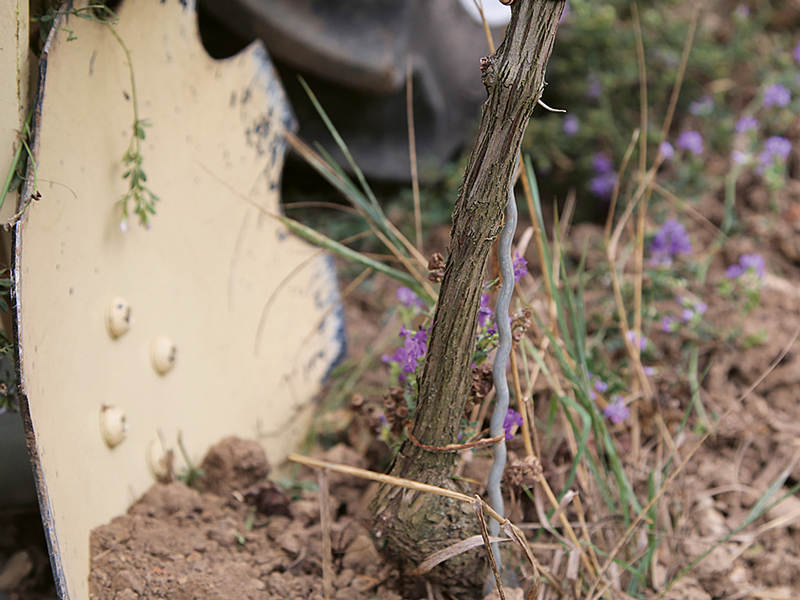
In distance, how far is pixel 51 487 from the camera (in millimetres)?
794

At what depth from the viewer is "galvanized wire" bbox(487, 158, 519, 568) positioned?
0.74 meters

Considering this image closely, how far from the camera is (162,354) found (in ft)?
3.50

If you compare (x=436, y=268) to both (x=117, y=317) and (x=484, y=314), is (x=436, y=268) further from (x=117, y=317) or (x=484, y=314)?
(x=117, y=317)

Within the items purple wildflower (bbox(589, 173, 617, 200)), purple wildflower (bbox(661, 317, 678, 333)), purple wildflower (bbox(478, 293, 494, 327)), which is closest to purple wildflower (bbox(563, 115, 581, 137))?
purple wildflower (bbox(589, 173, 617, 200))

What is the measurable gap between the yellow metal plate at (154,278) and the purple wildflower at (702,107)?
1300 millimetres

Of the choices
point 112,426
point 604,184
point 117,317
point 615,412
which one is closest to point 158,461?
point 112,426

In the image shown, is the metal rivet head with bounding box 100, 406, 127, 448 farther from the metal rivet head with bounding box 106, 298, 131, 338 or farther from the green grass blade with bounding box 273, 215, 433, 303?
the green grass blade with bounding box 273, 215, 433, 303

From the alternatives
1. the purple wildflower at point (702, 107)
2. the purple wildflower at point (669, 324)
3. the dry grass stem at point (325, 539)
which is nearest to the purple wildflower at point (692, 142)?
the purple wildflower at point (702, 107)

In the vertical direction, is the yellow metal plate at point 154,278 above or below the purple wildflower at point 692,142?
below

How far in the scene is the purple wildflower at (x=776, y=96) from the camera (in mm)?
1868

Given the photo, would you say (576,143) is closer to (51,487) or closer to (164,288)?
(164,288)

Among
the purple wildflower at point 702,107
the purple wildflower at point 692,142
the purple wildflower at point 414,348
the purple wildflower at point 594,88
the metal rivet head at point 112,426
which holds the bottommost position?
Result: the metal rivet head at point 112,426

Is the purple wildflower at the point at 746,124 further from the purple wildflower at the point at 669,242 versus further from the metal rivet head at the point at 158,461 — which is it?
the metal rivet head at the point at 158,461

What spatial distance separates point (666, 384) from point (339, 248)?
30.7 inches
